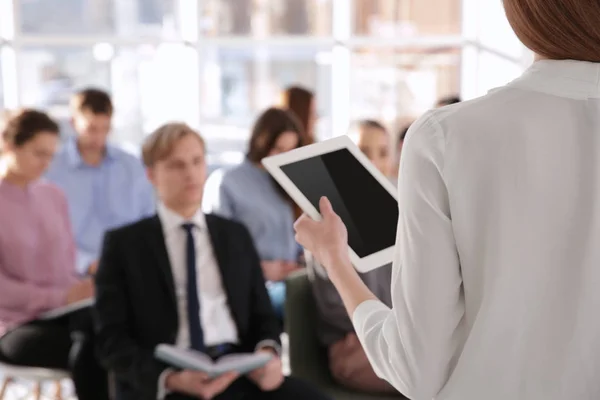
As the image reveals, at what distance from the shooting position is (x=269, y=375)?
270 centimetres

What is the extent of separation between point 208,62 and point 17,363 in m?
3.26

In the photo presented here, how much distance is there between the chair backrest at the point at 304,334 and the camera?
2779mm

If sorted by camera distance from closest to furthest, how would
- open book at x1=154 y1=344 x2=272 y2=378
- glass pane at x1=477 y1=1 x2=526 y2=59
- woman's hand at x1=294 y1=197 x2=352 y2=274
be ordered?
woman's hand at x1=294 y1=197 x2=352 y2=274, open book at x1=154 y1=344 x2=272 y2=378, glass pane at x1=477 y1=1 x2=526 y2=59

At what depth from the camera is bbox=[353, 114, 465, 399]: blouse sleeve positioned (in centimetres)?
109

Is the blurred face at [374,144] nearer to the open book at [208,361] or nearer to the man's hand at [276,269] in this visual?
the man's hand at [276,269]

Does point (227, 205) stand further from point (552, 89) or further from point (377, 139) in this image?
point (552, 89)

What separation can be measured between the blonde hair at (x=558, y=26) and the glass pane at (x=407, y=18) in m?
4.94

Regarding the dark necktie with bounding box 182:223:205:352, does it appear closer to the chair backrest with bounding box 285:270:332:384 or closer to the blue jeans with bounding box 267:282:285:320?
the chair backrest with bounding box 285:270:332:384

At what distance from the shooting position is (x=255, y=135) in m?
4.04

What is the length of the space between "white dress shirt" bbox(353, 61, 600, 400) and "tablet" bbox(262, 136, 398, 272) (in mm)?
273

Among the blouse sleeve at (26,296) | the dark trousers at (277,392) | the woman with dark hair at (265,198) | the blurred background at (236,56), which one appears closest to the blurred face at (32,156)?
the blouse sleeve at (26,296)

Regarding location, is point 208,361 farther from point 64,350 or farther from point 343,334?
point 64,350

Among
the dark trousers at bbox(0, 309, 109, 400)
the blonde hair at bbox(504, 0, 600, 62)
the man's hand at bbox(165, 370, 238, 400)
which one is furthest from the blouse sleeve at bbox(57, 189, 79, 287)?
the blonde hair at bbox(504, 0, 600, 62)

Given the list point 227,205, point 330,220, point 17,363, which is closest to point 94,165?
point 227,205
